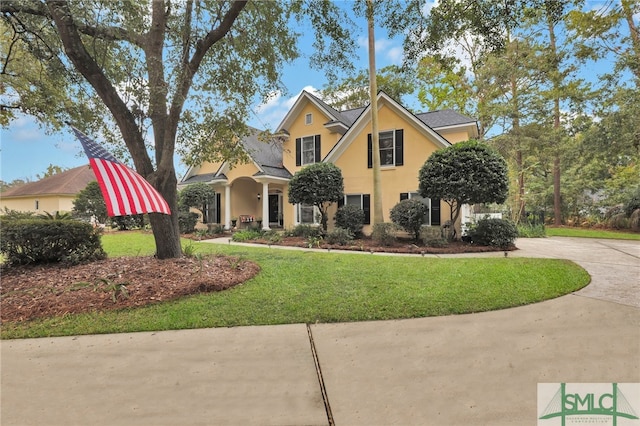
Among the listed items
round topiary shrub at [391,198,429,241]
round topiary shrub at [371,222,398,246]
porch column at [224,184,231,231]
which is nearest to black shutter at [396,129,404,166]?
round topiary shrub at [391,198,429,241]

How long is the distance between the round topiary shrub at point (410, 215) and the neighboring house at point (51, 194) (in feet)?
88.5

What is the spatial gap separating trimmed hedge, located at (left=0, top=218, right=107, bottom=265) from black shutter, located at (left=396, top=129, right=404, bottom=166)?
1160 cm

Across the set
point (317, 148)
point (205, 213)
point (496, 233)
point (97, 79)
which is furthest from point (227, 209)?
point (496, 233)

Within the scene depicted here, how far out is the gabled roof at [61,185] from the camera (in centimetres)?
2669

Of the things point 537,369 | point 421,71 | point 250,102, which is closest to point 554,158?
point 421,71

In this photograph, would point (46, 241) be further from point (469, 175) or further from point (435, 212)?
point (435, 212)

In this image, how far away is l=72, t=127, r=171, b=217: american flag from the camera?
4844mm

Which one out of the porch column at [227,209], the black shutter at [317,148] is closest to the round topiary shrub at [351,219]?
the black shutter at [317,148]

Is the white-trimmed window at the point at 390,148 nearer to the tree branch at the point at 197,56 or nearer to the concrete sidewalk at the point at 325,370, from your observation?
the tree branch at the point at 197,56

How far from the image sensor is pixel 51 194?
26375 mm

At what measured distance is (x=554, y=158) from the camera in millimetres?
18891

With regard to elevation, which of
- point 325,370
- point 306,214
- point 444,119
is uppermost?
point 444,119

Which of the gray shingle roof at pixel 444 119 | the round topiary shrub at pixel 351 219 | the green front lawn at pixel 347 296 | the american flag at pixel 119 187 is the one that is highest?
the gray shingle roof at pixel 444 119

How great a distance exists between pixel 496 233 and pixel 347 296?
7.68 metres
